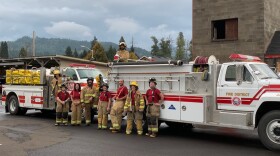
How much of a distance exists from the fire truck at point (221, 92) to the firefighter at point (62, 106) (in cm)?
329

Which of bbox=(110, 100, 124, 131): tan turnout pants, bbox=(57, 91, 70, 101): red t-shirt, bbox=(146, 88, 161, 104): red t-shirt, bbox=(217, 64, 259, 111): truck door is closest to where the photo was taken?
bbox=(217, 64, 259, 111): truck door

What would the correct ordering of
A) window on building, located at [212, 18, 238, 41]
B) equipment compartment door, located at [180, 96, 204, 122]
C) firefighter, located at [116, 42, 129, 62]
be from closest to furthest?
equipment compartment door, located at [180, 96, 204, 122] → firefighter, located at [116, 42, 129, 62] → window on building, located at [212, 18, 238, 41]

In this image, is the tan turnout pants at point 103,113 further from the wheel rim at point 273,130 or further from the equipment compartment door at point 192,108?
the wheel rim at point 273,130

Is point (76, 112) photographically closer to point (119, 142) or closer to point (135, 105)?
point (135, 105)

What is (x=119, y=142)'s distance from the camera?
1020 cm

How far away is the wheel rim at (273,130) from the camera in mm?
9039

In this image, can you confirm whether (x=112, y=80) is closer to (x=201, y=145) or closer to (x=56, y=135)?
(x=56, y=135)

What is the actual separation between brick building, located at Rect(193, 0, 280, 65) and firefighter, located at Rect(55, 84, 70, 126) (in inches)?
527

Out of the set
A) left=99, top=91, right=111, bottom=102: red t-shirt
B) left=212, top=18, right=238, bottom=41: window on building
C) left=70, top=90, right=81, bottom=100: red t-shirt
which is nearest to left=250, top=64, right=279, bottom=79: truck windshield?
left=99, top=91, right=111, bottom=102: red t-shirt

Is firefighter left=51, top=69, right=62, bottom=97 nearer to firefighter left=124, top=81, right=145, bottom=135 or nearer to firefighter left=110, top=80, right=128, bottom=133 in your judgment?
firefighter left=110, top=80, right=128, bottom=133

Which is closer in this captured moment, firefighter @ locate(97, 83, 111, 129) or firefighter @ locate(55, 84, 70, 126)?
firefighter @ locate(97, 83, 111, 129)

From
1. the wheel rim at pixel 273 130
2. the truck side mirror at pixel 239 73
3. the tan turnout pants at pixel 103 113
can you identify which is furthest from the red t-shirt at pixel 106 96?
the wheel rim at pixel 273 130

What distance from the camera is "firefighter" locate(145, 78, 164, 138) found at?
1120 cm

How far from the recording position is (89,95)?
44.4ft
